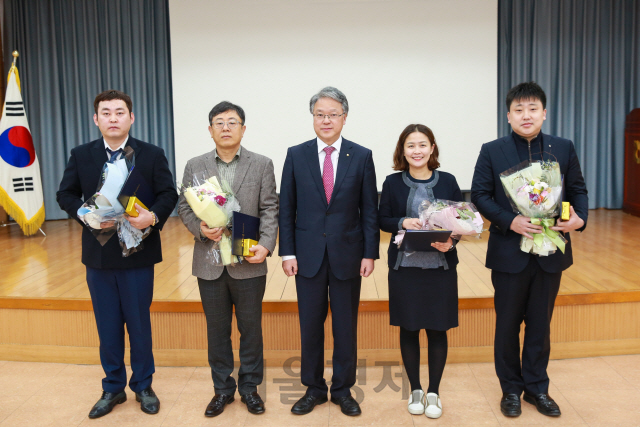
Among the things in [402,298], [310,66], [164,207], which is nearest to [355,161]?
[402,298]

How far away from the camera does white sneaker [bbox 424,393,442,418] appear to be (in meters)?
2.30

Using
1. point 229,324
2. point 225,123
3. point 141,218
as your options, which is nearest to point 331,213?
point 225,123

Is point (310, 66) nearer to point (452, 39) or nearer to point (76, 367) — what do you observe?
point (452, 39)

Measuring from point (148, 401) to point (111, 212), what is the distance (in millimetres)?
884

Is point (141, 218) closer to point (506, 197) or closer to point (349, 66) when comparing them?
point (506, 197)

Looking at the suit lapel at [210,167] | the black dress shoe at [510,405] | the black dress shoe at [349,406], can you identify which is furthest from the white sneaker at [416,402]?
the suit lapel at [210,167]

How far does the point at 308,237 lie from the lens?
226cm

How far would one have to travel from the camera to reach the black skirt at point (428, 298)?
2.25 m

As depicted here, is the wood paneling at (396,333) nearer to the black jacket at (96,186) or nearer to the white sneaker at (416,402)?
the white sneaker at (416,402)

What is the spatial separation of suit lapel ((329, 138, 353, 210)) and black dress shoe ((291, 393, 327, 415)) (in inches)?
35.4

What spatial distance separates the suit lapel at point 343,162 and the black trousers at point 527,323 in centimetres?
80

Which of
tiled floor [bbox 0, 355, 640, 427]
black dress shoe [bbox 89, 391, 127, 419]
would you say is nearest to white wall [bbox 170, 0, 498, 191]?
tiled floor [bbox 0, 355, 640, 427]

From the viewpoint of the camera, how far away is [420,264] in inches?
88.6

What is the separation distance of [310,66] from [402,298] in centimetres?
436
